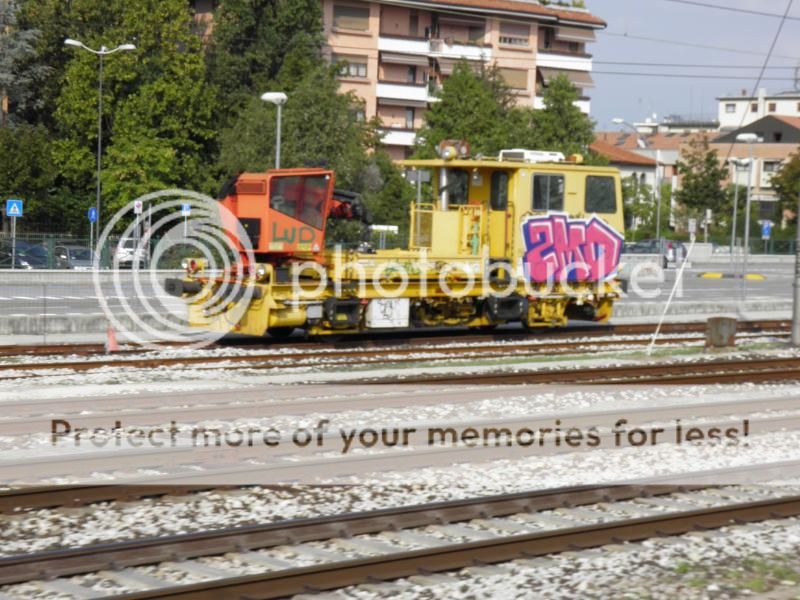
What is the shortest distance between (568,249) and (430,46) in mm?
59358

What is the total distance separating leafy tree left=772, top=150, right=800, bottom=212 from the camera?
79250 millimetres

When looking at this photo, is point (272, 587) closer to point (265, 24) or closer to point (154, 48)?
point (154, 48)

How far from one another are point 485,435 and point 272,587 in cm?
550

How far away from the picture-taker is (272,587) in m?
6.87

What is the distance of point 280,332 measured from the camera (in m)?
21.2

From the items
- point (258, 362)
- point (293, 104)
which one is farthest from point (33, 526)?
point (293, 104)

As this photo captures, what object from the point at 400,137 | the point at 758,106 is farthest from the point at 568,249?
the point at 758,106

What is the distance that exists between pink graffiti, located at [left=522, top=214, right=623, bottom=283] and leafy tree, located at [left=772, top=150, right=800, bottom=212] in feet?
196

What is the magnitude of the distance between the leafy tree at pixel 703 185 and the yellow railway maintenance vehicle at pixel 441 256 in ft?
208

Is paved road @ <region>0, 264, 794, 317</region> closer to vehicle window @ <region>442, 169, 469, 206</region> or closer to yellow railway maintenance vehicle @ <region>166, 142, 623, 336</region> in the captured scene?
yellow railway maintenance vehicle @ <region>166, 142, 623, 336</region>

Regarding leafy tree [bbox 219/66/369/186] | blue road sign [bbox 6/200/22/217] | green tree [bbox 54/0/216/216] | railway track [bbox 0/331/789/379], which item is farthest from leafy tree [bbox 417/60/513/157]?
railway track [bbox 0/331/789/379]

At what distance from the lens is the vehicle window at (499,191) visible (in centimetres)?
2134

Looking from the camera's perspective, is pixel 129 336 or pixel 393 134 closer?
pixel 129 336

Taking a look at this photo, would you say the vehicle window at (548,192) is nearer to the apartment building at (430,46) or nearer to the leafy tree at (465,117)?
the leafy tree at (465,117)
